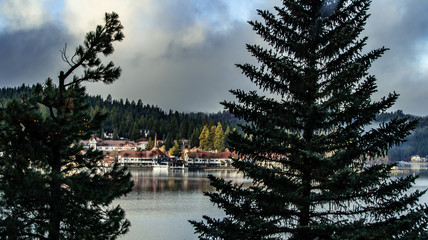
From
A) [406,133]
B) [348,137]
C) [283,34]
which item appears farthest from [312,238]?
[283,34]

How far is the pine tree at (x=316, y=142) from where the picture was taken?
27.1 feet

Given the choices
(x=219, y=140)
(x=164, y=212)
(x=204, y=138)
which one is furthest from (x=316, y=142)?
(x=204, y=138)

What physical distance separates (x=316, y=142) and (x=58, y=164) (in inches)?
210

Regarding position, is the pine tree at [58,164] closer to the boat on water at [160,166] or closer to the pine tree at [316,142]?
the pine tree at [316,142]

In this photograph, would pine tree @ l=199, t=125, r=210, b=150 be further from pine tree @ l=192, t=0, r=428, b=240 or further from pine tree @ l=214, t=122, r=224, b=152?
pine tree @ l=192, t=0, r=428, b=240

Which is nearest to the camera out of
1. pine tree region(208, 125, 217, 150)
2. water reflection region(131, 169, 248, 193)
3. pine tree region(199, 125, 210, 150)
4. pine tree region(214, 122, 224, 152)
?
water reflection region(131, 169, 248, 193)

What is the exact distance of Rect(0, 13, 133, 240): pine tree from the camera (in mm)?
8352

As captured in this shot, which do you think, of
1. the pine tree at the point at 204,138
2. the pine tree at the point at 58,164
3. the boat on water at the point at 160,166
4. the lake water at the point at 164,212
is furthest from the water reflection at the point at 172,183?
the pine tree at the point at 204,138

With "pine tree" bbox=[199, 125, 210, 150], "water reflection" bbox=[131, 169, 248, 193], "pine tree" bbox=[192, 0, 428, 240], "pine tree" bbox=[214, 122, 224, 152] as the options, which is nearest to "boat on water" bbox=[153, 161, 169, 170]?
"pine tree" bbox=[199, 125, 210, 150]

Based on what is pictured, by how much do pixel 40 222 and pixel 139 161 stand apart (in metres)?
139

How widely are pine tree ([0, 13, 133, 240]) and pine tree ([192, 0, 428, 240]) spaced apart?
2313 millimetres

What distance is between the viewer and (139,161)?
146000mm

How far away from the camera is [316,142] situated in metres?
8.21

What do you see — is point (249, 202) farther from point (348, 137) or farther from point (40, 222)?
point (40, 222)
